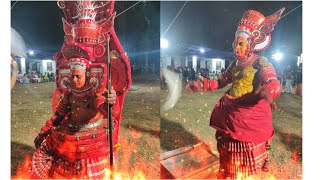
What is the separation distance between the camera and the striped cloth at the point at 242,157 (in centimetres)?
265

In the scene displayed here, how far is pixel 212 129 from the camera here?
2.87 m

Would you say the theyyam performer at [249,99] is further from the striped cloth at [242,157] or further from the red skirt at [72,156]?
the red skirt at [72,156]

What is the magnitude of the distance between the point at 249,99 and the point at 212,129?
0.56m

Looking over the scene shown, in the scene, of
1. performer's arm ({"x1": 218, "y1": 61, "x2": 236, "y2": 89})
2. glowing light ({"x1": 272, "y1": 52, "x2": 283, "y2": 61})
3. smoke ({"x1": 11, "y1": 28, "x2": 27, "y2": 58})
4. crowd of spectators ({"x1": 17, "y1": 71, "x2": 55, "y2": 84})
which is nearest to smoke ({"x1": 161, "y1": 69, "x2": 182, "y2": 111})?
performer's arm ({"x1": 218, "y1": 61, "x2": 236, "y2": 89})

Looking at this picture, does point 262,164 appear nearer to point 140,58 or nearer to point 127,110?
point 127,110

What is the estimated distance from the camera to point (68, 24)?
2.51 m

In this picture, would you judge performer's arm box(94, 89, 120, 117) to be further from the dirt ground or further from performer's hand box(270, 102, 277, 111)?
performer's hand box(270, 102, 277, 111)

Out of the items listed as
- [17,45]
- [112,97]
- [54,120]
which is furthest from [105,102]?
[17,45]

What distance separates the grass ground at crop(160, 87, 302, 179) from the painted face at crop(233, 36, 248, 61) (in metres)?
0.40

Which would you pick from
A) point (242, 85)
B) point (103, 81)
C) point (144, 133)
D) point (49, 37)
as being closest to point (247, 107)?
point (242, 85)

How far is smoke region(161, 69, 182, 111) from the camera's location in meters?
2.89

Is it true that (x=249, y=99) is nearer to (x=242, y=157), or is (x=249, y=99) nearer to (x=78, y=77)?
(x=242, y=157)

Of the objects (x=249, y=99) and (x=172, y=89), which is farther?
(x=172, y=89)

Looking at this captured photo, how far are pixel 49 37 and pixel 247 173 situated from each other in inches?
99.7
